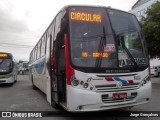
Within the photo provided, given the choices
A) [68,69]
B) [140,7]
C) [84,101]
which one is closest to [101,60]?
[68,69]

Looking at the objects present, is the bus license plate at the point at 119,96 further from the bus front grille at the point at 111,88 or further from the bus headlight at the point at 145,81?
the bus headlight at the point at 145,81

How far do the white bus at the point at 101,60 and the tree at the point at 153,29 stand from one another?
49.6 ft

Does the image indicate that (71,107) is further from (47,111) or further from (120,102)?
(47,111)

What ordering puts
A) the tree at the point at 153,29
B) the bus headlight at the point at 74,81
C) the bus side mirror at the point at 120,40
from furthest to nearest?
1. the tree at the point at 153,29
2. the bus side mirror at the point at 120,40
3. the bus headlight at the point at 74,81

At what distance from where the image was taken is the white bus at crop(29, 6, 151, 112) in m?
7.91

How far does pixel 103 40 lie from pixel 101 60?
61 centimetres

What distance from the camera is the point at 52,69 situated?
394 inches

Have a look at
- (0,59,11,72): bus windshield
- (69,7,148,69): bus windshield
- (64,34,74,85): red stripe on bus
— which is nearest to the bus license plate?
(69,7,148,69): bus windshield

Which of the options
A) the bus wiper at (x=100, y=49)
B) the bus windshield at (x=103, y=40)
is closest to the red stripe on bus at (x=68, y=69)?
the bus windshield at (x=103, y=40)

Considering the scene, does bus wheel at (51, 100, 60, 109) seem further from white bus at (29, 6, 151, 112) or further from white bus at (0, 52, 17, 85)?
white bus at (0, 52, 17, 85)

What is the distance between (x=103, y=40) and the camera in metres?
8.39

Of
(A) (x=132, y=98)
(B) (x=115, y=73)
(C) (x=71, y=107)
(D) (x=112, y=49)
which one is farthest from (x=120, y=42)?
(C) (x=71, y=107)

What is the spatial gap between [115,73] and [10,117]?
3758 millimetres

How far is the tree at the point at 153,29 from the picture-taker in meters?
23.7
